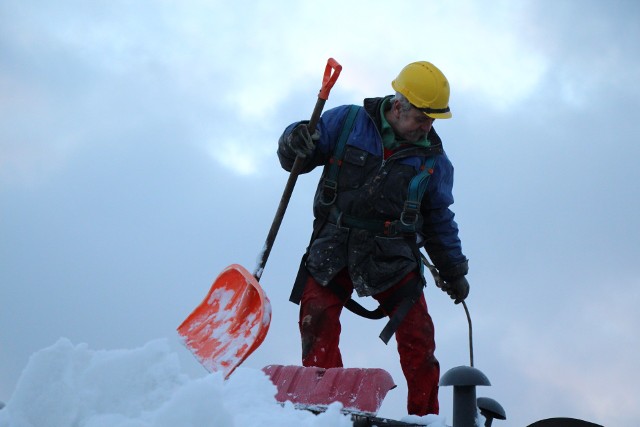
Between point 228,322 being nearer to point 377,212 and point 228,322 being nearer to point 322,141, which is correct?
point 377,212

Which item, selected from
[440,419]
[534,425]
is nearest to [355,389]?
[440,419]

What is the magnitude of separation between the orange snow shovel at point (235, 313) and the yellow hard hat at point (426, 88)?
0.38 m

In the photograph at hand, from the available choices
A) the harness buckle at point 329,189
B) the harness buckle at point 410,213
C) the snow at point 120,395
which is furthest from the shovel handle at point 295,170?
the snow at point 120,395

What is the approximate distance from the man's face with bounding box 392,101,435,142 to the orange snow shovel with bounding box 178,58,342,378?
16.3 inches

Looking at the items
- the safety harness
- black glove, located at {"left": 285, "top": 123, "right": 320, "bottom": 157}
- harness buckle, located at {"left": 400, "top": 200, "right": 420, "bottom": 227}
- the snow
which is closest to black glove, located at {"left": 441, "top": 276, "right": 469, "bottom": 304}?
the safety harness

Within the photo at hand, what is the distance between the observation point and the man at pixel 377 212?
16.1 ft

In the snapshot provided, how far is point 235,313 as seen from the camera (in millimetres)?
4699

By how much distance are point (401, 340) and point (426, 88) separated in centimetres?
142

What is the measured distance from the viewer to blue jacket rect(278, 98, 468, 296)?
488cm

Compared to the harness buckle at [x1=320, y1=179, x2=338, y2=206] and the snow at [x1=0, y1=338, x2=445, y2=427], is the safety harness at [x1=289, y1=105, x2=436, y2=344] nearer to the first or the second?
the harness buckle at [x1=320, y1=179, x2=338, y2=206]

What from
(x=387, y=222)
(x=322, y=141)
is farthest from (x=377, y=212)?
(x=322, y=141)

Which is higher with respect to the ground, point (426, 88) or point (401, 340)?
point (426, 88)

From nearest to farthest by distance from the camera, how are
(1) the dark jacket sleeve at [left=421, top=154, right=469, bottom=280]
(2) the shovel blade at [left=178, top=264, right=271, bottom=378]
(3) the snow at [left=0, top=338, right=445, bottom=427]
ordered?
1. (3) the snow at [left=0, top=338, right=445, bottom=427]
2. (2) the shovel blade at [left=178, top=264, right=271, bottom=378]
3. (1) the dark jacket sleeve at [left=421, top=154, right=469, bottom=280]

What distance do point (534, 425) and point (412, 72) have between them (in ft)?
6.64
